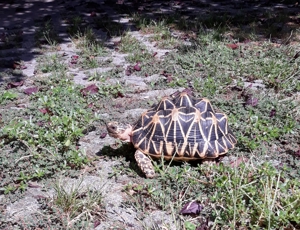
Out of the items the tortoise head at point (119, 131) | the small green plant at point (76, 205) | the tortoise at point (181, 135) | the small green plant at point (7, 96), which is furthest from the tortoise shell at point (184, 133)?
the small green plant at point (7, 96)

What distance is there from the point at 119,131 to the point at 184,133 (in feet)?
2.19

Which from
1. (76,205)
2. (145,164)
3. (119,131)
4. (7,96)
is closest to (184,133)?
(145,164)

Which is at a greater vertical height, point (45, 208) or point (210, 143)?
point (210, 143)

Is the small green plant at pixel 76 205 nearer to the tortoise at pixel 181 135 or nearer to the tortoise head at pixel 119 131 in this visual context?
the tortoise at pixel 181 135

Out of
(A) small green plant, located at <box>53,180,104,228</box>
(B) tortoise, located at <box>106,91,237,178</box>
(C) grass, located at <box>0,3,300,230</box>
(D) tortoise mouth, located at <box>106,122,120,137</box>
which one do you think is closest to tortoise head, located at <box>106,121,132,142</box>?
(D) tortoise mouth, located at <box>106,122,120,137</box>

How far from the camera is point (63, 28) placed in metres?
8.52

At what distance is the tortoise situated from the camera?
11.2 ft

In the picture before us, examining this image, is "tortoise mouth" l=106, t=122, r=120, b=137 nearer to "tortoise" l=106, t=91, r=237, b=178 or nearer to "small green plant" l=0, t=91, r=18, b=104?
"tortoise" l=106, t=91, r=237, b=178

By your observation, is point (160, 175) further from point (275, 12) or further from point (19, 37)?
point (275, 12)

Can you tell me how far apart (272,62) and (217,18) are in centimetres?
270

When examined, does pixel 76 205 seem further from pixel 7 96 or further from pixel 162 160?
pixel 7 96

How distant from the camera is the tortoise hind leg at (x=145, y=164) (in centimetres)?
342

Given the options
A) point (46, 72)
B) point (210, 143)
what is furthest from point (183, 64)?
point (210, 143)

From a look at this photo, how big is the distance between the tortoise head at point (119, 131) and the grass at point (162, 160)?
244mm
